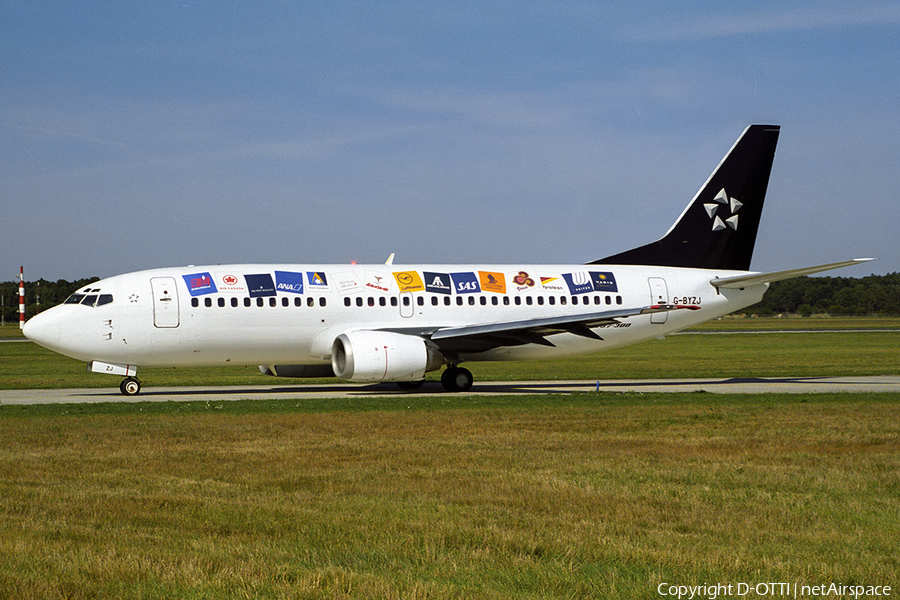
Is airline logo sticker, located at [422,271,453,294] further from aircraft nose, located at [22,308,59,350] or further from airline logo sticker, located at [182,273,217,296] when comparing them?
aircraft nose, located at [22,308,59,350]

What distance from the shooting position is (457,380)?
26469mm

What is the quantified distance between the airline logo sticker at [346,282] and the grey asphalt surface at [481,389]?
291 cm

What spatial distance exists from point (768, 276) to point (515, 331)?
27.4 ft

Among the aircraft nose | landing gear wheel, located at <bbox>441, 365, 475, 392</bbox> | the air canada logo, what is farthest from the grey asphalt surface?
the air canada logo

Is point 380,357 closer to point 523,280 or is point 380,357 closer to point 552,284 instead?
point 523,280

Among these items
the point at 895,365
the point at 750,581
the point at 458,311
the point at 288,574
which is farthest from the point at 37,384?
the point at 895,365

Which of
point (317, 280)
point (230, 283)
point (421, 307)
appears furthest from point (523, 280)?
point (230, 283)

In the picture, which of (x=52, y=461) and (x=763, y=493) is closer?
(x=763, y=493)

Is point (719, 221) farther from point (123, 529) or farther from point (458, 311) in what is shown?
point (123, 529)

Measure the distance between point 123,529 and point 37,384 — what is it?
2316cm

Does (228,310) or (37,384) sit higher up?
(228,310)

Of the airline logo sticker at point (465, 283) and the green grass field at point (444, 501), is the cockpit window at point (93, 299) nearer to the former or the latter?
the green grass field at point (444, 501)

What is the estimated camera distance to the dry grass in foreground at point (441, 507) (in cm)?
687

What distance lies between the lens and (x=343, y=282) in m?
26.2
